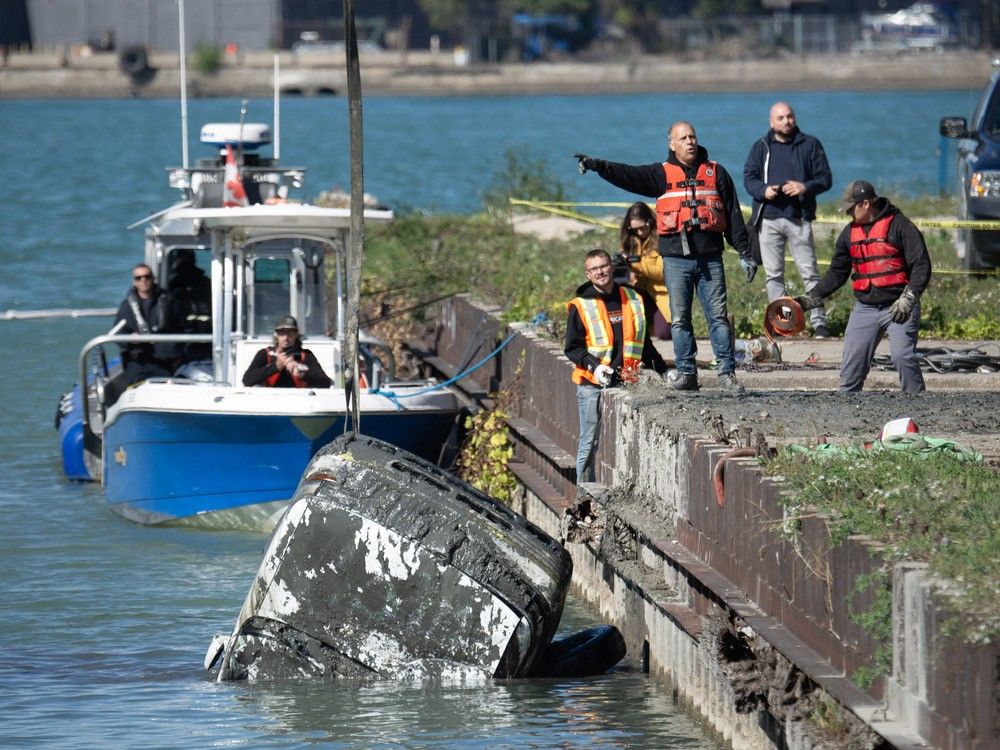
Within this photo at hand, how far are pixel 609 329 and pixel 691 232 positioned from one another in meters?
0.80

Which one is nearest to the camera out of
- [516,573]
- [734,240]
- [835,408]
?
[516,573]

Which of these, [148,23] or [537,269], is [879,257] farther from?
[148,23]

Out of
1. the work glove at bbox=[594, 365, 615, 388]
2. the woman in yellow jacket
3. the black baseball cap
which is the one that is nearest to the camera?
the woman in yellow jacket

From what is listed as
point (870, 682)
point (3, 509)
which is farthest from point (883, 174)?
point (870, 682)

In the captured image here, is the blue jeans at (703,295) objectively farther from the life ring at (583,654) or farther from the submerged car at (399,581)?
the submerged car at (399,581)

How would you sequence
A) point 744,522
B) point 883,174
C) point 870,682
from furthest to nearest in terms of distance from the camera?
point 883,174 → point 744,522 → point 870,682

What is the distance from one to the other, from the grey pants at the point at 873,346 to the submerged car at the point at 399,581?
295cm

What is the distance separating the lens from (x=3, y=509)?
56.1 feet

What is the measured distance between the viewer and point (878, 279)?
38.7 feet

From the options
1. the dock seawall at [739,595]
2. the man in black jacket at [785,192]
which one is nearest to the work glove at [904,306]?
the dock seawall at [739,595]

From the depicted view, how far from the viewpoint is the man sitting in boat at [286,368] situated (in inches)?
583

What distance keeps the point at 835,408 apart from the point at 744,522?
2201 mm

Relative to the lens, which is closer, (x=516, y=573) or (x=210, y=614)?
(x=516, y=573)

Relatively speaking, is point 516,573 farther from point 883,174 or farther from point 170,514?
point 883,174
